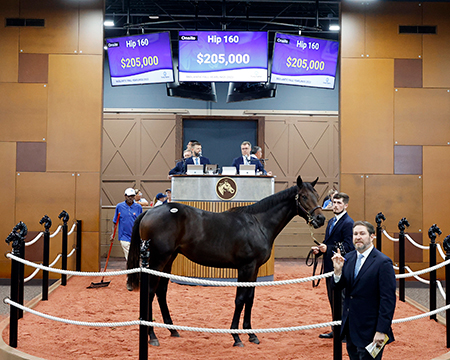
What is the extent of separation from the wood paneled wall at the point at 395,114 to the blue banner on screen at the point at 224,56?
1599mm

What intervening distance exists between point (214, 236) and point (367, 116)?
486 cm

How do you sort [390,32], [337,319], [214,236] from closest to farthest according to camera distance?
[337,319], [214,236], [390,32]

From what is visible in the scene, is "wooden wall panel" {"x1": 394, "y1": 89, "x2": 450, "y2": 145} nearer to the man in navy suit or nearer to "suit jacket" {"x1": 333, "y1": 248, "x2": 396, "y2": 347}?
the man in navy suit

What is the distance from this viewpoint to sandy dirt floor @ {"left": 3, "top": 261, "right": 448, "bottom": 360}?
14.3 ft

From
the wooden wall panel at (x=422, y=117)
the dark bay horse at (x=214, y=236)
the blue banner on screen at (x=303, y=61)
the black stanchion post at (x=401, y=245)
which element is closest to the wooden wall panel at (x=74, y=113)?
the blue banner on screen at (x=303, y=61)

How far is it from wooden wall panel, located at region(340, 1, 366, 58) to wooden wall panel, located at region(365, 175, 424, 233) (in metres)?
2.39

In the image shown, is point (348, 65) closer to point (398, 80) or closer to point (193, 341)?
point (398, 80)

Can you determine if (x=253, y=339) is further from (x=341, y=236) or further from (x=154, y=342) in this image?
(x=341, y=236)

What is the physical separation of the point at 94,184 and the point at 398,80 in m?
6.02

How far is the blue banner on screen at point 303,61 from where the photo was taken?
350 inches

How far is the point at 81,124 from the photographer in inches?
340

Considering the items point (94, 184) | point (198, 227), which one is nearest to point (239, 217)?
point (198, 227)

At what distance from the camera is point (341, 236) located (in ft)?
15.8

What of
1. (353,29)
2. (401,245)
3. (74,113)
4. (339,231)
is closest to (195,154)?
(74,113)
